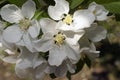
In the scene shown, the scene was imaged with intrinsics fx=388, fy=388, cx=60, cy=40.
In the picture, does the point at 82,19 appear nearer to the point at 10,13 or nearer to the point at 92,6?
the point at 92,6

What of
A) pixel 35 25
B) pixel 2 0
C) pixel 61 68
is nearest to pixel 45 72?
pixel 61 68

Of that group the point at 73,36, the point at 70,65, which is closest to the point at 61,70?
the point at 70,65

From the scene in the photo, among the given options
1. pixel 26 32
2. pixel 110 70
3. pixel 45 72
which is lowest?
pixel 110 70

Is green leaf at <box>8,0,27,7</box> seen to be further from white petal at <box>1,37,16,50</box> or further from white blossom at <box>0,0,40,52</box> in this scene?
white petal at <box>1,37,16,50</box>

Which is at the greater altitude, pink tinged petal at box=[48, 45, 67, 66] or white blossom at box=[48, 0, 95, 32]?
white blossom at box=[48, 0, 95, 32]

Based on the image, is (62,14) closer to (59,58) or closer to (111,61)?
(59,58)

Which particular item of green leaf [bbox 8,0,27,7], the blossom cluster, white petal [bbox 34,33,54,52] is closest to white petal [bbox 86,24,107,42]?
the blossom cluster
